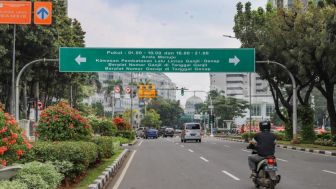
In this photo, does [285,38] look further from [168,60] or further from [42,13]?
[42,13]

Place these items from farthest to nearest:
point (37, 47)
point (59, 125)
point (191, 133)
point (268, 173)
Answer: point (191, 133), point (37, 47), point (59, 125), point (268, 173)

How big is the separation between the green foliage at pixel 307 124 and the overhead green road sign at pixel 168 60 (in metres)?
9.32

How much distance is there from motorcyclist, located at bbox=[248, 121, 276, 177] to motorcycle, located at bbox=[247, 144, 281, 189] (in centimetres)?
19

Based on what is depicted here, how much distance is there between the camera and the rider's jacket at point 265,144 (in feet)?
39.3

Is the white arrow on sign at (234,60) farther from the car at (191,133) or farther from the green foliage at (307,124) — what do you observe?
the car at (191,133)

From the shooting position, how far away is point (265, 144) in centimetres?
1202

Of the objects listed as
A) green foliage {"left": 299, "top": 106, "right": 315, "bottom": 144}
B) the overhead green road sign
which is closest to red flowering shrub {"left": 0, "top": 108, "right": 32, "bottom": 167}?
the overhead green road sign

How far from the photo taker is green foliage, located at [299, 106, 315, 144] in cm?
4088

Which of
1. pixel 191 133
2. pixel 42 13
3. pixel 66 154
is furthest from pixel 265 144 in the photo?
pixel 191 133

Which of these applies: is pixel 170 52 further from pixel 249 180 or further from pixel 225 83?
pixel 225 83

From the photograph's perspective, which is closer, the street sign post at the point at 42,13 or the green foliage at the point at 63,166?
the green foliage at the point at 63,166

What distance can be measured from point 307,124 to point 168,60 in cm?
1343

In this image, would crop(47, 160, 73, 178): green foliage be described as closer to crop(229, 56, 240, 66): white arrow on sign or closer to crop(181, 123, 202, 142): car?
crop(229, 56, 240, 66): white arrow on sign

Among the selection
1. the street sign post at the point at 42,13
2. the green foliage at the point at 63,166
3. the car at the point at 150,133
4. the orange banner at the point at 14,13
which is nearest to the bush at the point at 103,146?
the green foliage at the point at 63,166
